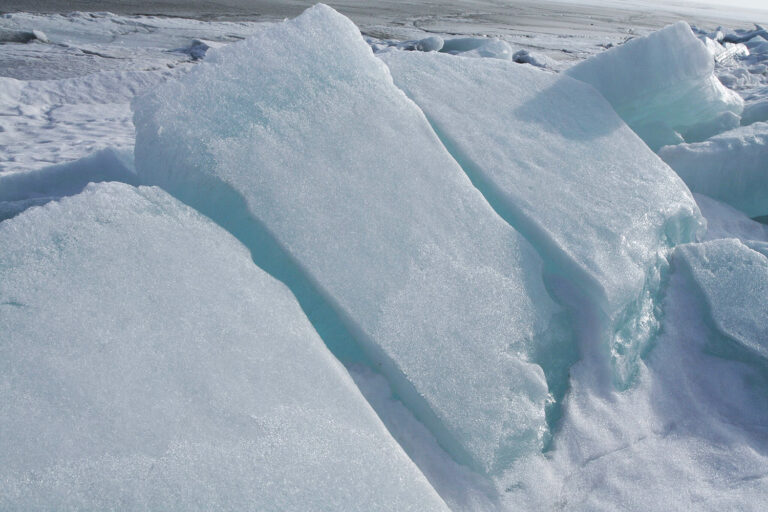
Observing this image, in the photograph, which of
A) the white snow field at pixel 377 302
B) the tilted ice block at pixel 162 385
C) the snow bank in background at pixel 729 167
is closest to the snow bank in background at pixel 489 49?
the snow bank in background at pixel 729 167

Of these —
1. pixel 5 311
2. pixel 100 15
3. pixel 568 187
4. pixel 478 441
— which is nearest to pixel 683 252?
pixel 568 187

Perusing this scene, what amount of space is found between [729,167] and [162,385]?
275 centimetres

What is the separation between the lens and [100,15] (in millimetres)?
8352

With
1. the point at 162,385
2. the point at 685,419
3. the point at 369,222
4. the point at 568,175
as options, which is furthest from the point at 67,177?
the point at 685,419

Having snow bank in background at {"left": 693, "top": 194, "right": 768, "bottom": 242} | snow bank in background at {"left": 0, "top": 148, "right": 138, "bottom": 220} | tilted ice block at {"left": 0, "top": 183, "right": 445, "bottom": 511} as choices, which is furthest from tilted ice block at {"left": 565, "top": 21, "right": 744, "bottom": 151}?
snow bank in background at {"left": 0, "top": 148, "right": 138, "bottom": 220}

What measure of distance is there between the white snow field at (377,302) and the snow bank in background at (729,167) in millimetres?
442

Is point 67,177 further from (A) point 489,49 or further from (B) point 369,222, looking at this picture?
(A) point 489,49

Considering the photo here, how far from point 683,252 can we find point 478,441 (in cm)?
117

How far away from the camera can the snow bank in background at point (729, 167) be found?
2.77 metres

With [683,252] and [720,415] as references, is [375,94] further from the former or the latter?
[720,415]

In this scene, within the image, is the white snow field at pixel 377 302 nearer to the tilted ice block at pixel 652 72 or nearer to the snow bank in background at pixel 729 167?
the tilted ice block at pixel 652 72

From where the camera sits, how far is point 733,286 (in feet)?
6.19

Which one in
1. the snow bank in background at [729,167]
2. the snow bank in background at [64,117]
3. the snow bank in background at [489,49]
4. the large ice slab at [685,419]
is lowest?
the large ice slab at [685,419]

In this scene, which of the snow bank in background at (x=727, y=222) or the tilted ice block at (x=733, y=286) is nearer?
the tilted ice block at (x=733, y=286)
